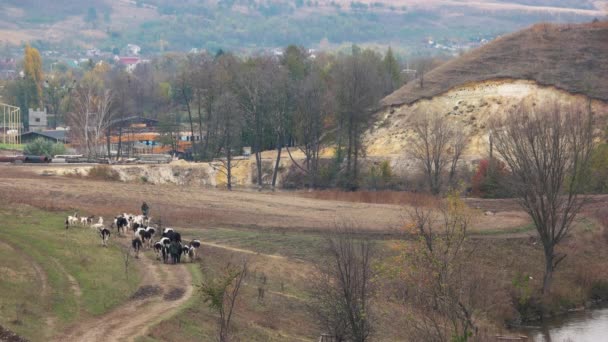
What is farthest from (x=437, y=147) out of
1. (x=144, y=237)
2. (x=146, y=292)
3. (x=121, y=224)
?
(x=146, y=292)

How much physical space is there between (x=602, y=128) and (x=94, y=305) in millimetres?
72468

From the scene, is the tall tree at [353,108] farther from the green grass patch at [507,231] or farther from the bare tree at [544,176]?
the bare tree at [544,176]

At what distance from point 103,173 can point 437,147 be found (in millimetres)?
31323

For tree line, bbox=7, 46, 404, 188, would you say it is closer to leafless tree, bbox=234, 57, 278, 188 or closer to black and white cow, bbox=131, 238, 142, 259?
leafless tree, bbox=234, 57, 278, 188

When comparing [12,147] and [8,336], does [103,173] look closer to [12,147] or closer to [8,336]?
[12,147]

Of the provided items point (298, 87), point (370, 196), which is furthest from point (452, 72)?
point (370, 196)

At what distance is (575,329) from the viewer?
183ft

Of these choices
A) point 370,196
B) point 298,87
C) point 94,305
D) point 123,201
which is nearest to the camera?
point 94,305

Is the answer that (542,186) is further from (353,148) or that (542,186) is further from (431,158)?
(353,148)

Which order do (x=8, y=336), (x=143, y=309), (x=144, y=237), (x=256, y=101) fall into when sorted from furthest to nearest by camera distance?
(x=256, y=101)
(x=144, y=237)
(x=143, y=309)
(x=8, y=336)

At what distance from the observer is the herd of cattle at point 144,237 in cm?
5153

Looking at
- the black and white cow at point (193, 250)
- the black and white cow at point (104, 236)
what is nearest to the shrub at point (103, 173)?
the black and white cow at point (193, 250)

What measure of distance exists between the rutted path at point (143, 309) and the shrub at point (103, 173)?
39.1 meters

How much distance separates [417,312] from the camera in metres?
48.4
